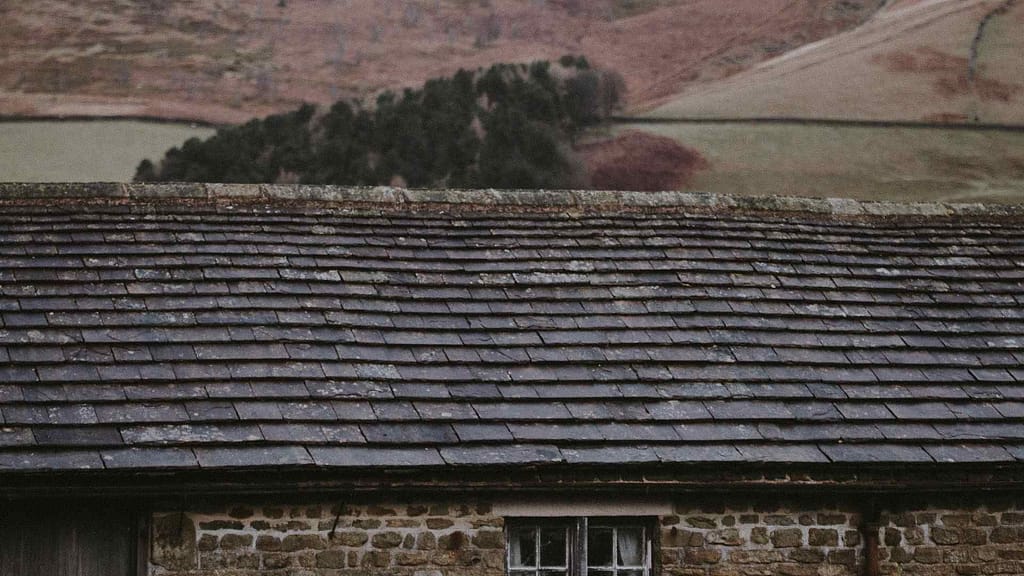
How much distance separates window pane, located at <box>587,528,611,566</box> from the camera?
353 inches

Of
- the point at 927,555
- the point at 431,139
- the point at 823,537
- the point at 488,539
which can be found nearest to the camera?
the point at 488,539

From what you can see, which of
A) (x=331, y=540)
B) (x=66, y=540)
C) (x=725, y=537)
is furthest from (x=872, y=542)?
(x=66, y=540)

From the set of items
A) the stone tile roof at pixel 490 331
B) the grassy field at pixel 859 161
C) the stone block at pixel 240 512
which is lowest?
the stone block at pixel 240 512

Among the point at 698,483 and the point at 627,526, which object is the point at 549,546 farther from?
the point at 698,483

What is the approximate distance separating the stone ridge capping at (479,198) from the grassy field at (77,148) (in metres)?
14.3

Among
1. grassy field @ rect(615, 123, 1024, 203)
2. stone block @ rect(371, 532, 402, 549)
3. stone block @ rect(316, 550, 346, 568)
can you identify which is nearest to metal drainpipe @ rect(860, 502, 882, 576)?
stone block @ rect(371, 532, 402, 549)

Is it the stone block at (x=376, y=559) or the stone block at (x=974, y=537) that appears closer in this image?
the stone block at (x=376, y=559)

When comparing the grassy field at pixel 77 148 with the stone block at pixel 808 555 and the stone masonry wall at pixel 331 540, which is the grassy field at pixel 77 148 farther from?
the stone block at pixel 808 555

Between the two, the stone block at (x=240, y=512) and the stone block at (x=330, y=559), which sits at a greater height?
the stone block at (x=240, y=512)

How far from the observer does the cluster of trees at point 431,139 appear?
26312 mm

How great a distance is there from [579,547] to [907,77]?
20203mm

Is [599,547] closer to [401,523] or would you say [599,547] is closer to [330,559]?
[401,523]

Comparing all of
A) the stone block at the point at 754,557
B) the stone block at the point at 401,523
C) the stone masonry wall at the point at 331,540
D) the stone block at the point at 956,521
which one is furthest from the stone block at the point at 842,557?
the stone block at the point at 401,523

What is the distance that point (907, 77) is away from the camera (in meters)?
26.7
